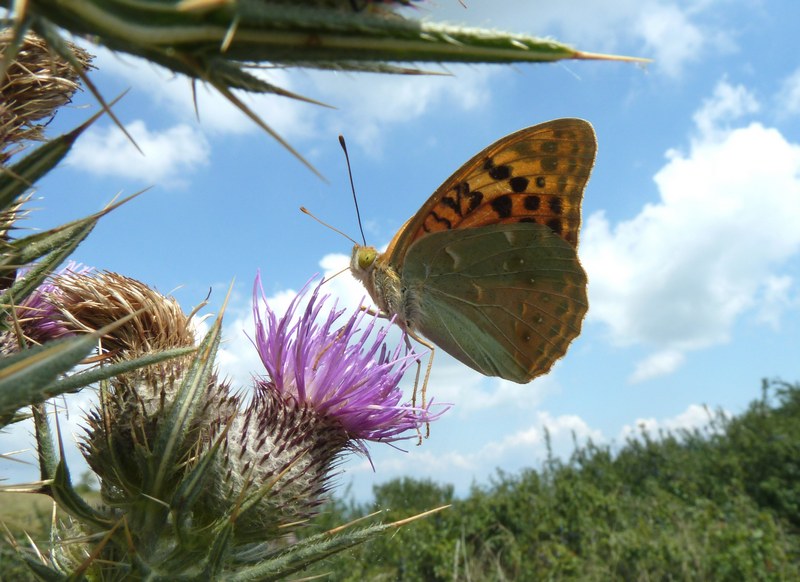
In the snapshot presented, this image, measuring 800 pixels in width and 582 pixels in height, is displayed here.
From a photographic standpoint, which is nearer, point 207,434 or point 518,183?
point 207,434

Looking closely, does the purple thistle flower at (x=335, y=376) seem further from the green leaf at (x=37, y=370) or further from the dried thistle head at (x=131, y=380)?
the green leaf at (x=37, y=370)

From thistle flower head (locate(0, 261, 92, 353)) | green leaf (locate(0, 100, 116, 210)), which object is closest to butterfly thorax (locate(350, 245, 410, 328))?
thistle flower head (locate(0, 261, 92, 353))

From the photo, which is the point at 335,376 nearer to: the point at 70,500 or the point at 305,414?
the point at 305,414

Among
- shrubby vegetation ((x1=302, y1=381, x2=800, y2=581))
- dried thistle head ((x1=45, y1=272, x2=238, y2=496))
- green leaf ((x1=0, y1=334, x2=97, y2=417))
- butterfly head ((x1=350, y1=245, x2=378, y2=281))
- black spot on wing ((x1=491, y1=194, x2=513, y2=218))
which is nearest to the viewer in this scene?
green leaf ((x1=0, y1=334, x2=97, y2=417))

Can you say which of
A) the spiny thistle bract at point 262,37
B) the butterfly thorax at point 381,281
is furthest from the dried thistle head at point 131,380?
the spiny thistle bract at point 262,37

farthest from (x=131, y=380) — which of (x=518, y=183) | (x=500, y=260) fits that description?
(x=518, y=183)

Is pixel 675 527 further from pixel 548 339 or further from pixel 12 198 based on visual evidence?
pixel 12 198

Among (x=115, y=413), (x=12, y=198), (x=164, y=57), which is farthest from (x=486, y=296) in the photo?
(x=164, y=57)

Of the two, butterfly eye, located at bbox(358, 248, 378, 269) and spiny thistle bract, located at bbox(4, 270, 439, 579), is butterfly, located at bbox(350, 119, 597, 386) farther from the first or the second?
spiny thistle bract, located at bbox(4, 270, 439, 579)
